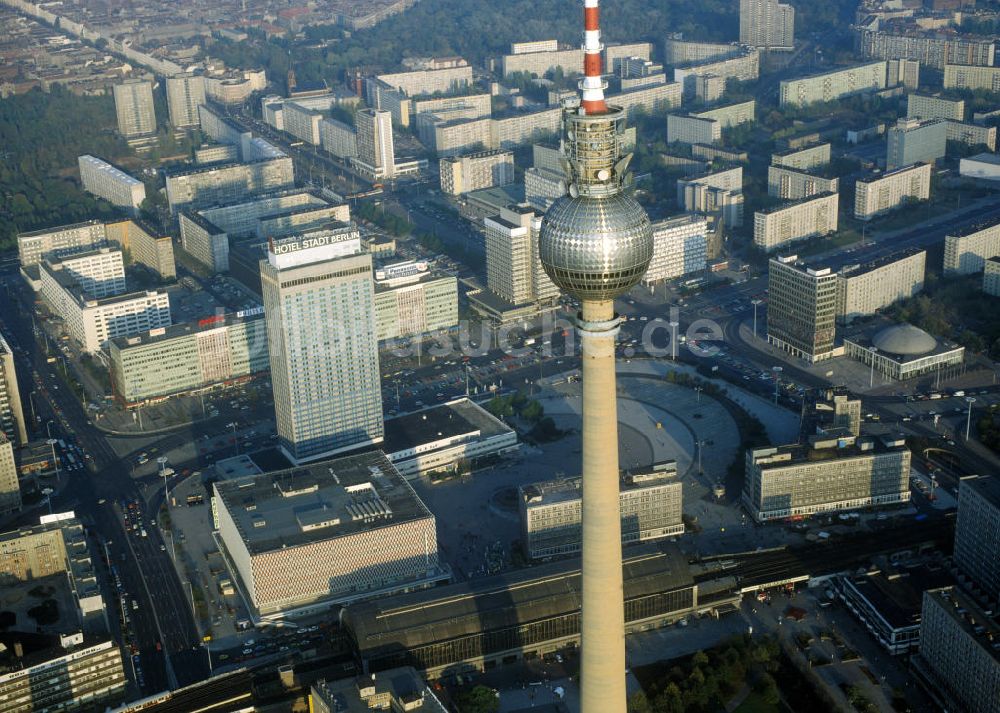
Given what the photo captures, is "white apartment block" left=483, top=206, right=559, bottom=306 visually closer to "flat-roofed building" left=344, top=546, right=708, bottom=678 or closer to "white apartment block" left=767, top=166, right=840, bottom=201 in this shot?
"white apartment block" left=767, top=166, right=840, bottom=201

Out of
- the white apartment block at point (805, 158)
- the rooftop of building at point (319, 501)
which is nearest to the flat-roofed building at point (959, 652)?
the rooftop of building at point (319, 501)

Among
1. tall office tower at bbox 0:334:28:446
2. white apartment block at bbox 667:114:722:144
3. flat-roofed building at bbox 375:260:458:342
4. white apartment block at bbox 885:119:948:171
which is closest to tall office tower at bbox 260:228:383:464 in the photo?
tall office tower at bbox 0:334:28:446

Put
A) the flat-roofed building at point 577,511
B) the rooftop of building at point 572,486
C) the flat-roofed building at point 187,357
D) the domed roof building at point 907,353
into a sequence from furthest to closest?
1. the flat-roofed building at point 187,357
2. the domed roof building at point 907,353
3. the rooftop of building at point 572,486
4. the flat-roofed building at point 577,511

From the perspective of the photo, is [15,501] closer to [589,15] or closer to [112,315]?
[112,315]

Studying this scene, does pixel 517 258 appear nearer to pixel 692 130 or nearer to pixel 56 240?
pixel 56 240

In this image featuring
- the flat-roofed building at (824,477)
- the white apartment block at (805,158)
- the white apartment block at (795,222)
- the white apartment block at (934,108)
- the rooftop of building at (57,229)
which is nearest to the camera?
the flat-roofed building at (824,477)

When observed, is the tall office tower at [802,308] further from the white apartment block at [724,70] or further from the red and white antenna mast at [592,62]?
the white apartment block at [724,70]

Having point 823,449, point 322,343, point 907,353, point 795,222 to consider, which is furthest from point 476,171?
point 823,449
